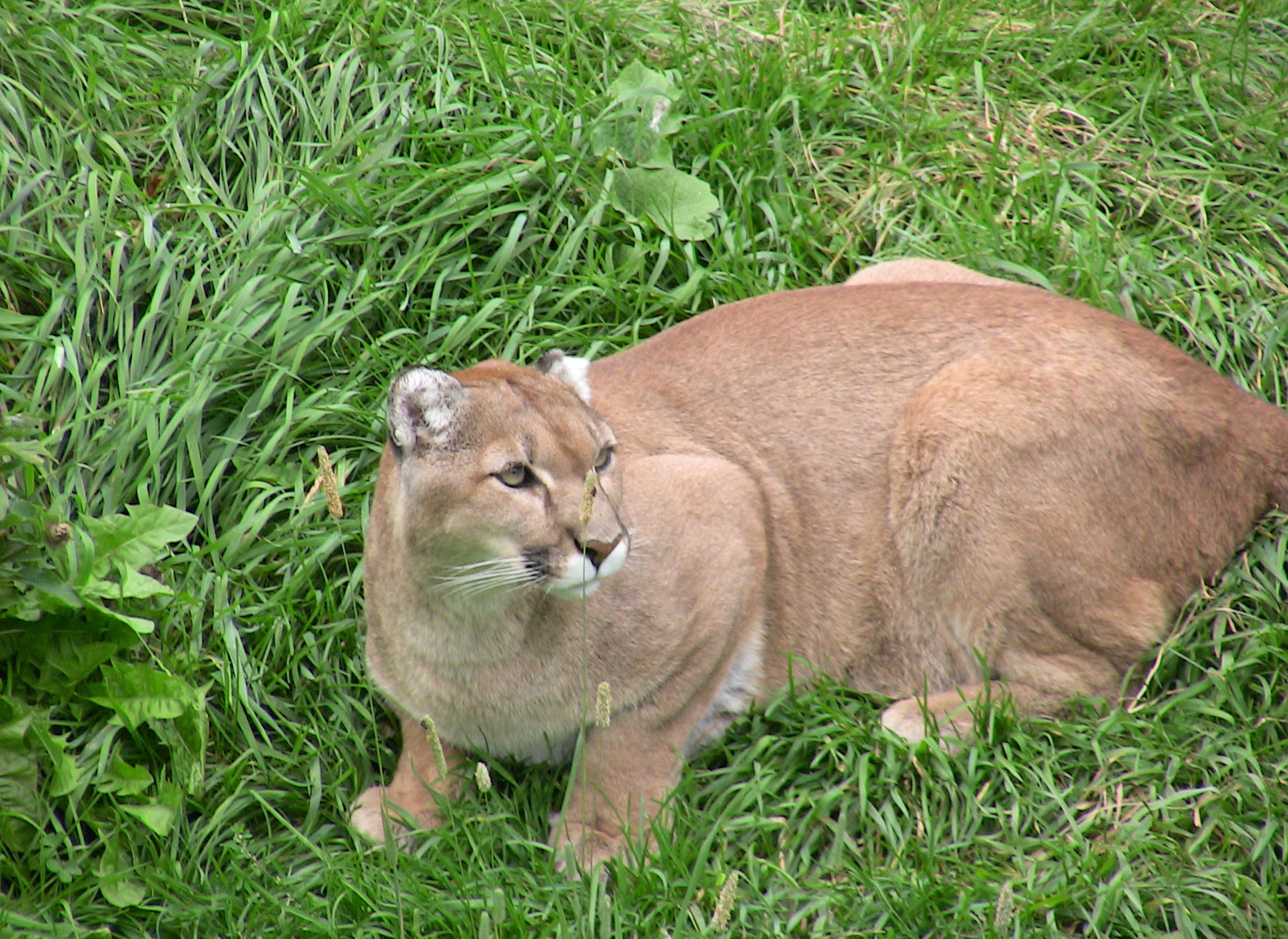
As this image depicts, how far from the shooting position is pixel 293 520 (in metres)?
4.73

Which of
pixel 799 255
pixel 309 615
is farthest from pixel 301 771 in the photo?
pixel 799 255

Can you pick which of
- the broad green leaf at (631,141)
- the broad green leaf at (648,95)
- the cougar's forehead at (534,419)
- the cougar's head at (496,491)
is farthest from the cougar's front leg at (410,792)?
the broad green leaf at (648,95)

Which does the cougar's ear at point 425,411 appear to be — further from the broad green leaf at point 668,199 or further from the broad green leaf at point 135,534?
the broad green leaf at point 668,199

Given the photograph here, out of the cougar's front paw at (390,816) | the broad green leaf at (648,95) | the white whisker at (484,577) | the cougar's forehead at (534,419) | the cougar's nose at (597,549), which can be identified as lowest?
the cougar's front paw at (390,816)

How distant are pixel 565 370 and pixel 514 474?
0.54m

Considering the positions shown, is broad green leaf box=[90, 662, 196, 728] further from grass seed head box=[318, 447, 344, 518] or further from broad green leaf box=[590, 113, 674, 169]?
broad green leaf box=[590, 113, 674, 169]

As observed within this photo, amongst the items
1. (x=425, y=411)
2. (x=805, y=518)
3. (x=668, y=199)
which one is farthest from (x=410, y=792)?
(x=668, y=199)

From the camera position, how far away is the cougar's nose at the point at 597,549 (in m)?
3.64

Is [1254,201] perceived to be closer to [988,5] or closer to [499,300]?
[988,5]

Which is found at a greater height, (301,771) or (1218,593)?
(1218,593)

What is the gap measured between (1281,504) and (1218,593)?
369mm

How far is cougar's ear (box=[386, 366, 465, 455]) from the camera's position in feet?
12.1

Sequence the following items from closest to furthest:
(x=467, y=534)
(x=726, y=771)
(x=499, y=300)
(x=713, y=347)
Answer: (x=467, y=534) → (x=726, y=771) → (x=713, y=347) → (x=499, y=300)

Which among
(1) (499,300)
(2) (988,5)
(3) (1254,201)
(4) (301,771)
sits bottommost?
(4) (301,771)
